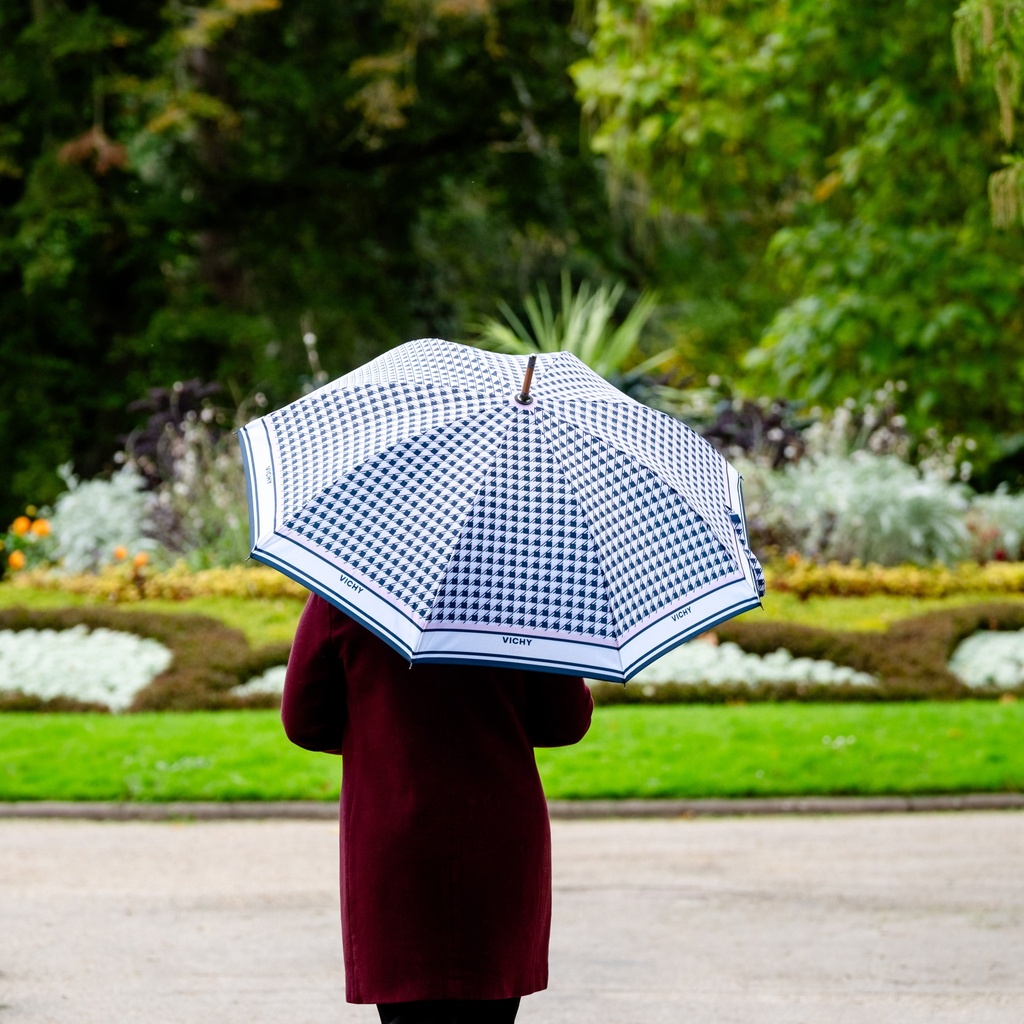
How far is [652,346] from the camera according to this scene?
2462cm

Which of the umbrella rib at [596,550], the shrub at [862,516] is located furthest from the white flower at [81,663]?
Answer: the umbrella rib at [596,550]

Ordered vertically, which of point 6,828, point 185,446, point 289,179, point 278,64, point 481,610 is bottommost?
point 6,828

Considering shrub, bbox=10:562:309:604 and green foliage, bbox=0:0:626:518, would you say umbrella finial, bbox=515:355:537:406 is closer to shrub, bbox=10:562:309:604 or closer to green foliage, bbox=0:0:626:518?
shrub, bbox=10:562:309:604

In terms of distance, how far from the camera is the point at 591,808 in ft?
23.6

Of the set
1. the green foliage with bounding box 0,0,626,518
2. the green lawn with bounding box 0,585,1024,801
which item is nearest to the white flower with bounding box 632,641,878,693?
the green lawn with bounding box 0,585,1024,801

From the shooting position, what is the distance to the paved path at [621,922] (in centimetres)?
441

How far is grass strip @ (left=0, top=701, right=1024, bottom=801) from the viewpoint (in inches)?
291

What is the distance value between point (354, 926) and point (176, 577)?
30.9ft

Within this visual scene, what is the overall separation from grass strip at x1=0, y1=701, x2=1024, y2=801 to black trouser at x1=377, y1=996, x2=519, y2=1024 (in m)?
4.56

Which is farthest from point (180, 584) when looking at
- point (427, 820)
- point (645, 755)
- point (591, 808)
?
point (427, 820)

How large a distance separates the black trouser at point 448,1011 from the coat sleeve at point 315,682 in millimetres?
495

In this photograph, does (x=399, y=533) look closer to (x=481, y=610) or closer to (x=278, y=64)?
(x=481, y=610)

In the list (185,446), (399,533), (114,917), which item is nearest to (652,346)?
(185,446)

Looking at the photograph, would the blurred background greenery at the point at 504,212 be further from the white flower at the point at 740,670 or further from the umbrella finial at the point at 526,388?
the umbrella finial at the point at 526,388
